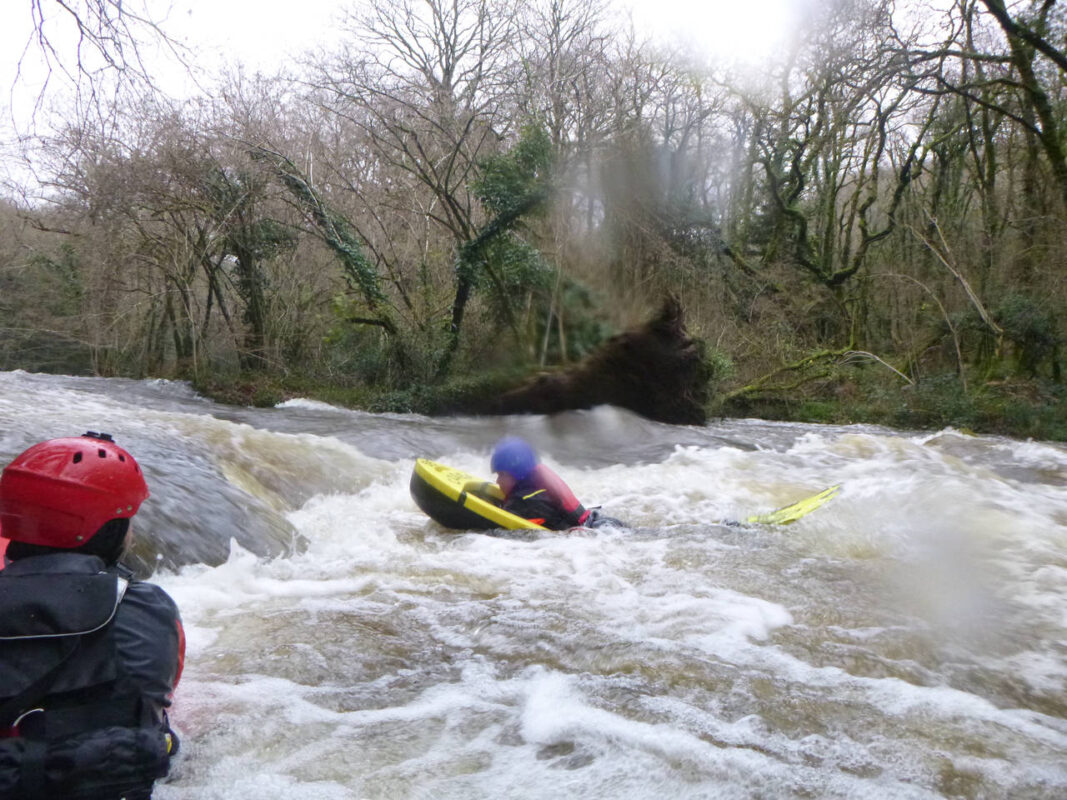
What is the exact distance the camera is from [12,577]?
1.69m

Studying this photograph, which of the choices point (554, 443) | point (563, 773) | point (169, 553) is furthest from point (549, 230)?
point (563, 773)

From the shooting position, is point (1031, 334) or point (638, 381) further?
point (1031, 334)

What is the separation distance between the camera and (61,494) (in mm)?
1767

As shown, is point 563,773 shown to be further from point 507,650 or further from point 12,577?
point 12,577

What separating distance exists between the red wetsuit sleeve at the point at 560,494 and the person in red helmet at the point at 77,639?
3917 mm

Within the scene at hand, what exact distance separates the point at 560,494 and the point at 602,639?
226 centimetres

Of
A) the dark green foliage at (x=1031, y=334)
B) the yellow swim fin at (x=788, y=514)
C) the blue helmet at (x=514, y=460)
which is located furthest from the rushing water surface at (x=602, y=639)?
the dark green foliage at (x=1031, y=334)

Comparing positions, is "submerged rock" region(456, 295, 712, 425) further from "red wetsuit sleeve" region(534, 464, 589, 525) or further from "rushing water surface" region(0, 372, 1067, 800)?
"red wetsuit sleeve" region(534, 464, 589, 525)

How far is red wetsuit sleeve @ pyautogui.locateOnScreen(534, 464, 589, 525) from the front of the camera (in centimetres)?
570

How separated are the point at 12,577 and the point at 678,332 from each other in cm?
1106

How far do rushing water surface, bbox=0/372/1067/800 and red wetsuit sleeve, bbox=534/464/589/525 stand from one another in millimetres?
216

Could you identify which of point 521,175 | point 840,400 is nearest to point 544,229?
point 521,175

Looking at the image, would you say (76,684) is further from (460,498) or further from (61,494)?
(460,498)

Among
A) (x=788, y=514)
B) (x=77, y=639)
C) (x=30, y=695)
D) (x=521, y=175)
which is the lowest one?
(x=788, y=514)
